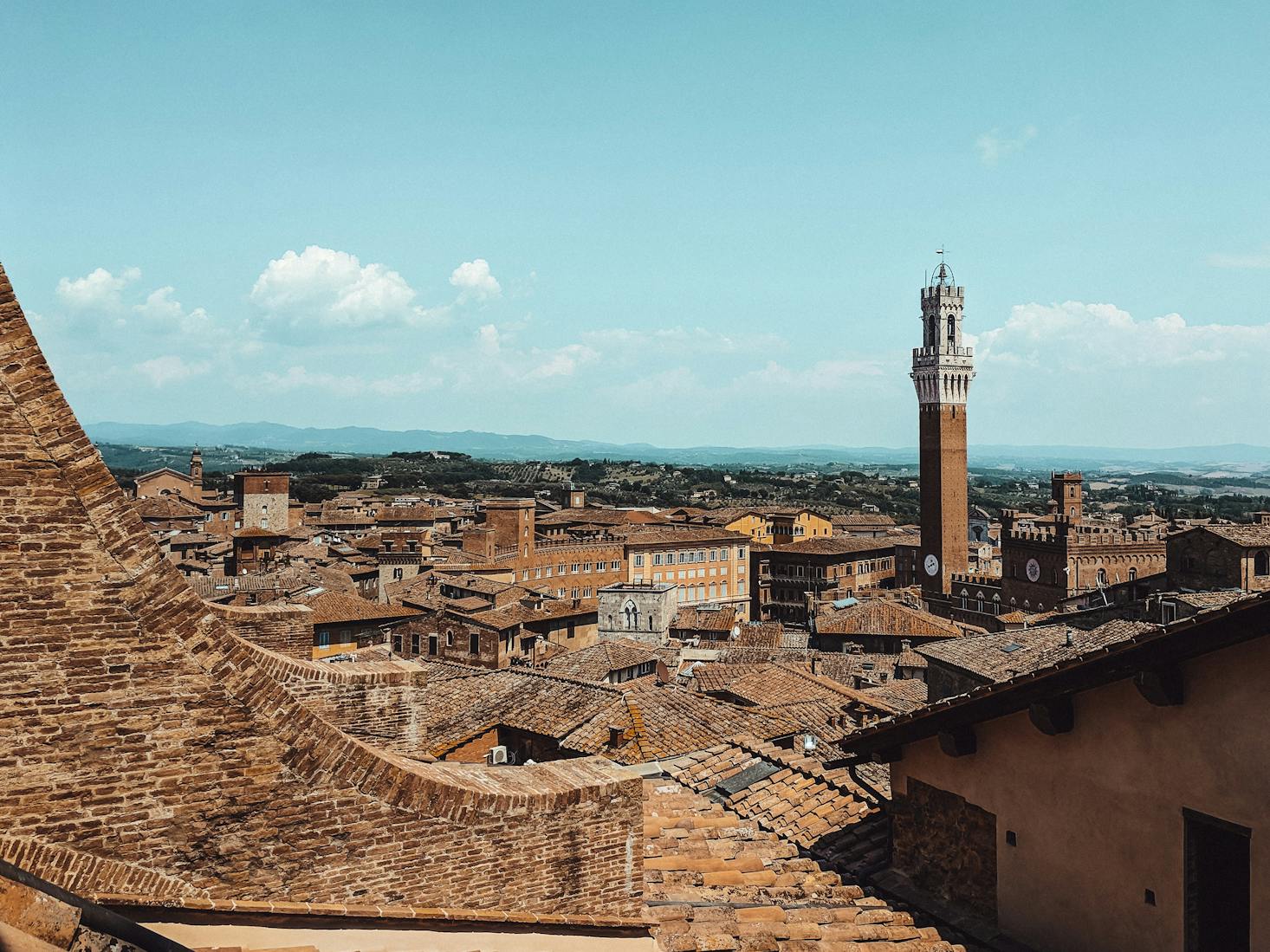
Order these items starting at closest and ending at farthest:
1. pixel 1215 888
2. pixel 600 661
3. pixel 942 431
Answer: pixel 1215 888
pixel 600 661
pixel 942 431

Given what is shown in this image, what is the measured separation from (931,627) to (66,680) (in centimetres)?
Result: 4852

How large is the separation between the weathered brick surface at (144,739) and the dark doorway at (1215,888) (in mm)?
3922

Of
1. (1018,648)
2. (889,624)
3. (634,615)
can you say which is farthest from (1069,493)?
(1018,648)

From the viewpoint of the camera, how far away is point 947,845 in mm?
6848

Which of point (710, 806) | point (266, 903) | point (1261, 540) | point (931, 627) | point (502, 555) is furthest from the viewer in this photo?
point (502, 555)

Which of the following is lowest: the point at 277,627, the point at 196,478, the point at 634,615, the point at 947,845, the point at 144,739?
the point at 634,615

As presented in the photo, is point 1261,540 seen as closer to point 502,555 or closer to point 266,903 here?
point 502,555

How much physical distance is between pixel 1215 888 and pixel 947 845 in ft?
6.21

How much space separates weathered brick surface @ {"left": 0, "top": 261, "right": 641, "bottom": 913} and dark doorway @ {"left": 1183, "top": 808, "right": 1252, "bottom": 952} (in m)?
3.92

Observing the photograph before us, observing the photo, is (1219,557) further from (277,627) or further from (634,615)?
(277,627)

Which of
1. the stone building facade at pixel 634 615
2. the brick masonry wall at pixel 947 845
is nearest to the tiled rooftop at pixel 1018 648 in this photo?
the brick masonry wall at pixel 947 845

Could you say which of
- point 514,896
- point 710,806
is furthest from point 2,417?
point 710,806

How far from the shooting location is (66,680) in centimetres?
442

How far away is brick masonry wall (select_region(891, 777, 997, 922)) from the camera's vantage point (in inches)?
255
